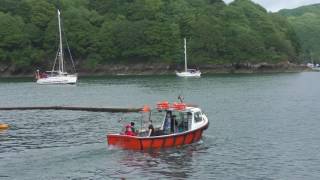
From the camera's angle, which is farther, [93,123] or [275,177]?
[93,123]

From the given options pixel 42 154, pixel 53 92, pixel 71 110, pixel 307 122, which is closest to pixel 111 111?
pixel 71 110

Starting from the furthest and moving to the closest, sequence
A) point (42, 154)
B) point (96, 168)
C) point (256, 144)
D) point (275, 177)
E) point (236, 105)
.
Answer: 1. point (236, 105)
2. point (256, 144)
3. point (42, 154)
4. point (96, 168)
5. point (275, 177)

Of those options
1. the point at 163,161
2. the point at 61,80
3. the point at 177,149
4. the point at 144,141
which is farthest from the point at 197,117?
the point at 61,80

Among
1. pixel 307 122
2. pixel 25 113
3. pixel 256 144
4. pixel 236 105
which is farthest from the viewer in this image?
pixel 236 105

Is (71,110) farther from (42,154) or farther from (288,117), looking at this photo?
(42,154)

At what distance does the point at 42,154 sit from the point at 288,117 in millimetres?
39472

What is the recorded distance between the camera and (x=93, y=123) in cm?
7381

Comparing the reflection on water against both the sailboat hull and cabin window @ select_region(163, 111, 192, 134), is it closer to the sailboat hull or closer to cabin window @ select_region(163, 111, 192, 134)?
cabin window @ select_region(163, 111, 192, 134)

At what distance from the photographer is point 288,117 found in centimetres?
7788

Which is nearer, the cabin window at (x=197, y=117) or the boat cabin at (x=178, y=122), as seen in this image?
the boat cabin at (x=178, y=122)

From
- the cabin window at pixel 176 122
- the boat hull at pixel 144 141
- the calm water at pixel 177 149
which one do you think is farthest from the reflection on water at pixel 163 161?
the cabin window at pixel 176 122

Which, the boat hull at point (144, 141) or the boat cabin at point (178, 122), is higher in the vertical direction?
the boat cabin at point (178, 122)

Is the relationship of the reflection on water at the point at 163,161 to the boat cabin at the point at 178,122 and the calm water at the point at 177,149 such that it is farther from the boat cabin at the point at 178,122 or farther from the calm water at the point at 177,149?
A: the boat cabin at the point at 178,122

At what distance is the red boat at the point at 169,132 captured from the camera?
5100 centimetres
